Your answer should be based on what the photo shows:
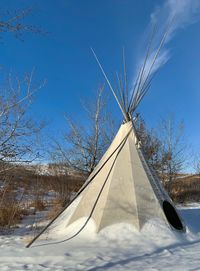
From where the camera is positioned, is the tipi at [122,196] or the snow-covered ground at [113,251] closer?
the snow-covered ground at [113,251]

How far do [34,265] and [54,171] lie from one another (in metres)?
8.90

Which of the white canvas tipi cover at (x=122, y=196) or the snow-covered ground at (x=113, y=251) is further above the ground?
the white canvas tipi cover at (x=122, y=196)

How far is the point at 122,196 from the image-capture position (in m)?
6.26

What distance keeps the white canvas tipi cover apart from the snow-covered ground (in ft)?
0.81

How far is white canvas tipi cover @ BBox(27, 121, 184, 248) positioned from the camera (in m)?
5.97

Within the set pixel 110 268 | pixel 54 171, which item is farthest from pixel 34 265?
pixel 54 171

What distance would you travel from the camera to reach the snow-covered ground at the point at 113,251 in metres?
4.09

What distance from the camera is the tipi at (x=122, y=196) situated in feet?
19.6

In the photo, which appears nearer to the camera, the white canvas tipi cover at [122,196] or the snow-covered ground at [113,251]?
the snow-covered ground at [113,251]

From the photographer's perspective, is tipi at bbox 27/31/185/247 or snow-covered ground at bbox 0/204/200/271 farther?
tipi at bbox 27/31/185/247

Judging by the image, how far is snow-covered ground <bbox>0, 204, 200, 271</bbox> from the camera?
161 inches

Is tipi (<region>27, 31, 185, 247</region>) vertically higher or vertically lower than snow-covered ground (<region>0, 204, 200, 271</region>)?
higher

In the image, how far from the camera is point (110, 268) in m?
3.99

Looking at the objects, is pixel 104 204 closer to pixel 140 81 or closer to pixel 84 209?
pixel 84 209
